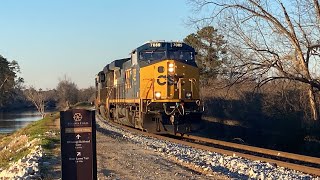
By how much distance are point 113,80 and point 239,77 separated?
12241mm

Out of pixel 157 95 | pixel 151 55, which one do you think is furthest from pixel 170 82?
pixel 151 55

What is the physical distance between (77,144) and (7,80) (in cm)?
9579

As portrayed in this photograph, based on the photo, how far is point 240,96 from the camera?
35.4m

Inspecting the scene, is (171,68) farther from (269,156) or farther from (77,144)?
(77,144)

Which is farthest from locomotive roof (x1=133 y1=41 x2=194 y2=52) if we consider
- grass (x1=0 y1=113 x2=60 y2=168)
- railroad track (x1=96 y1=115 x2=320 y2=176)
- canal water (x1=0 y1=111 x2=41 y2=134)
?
canal water (x1=0 y1=111 x2=41 y2=134)

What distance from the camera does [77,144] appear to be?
7.20m

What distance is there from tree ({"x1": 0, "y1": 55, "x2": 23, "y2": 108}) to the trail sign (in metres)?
93.4

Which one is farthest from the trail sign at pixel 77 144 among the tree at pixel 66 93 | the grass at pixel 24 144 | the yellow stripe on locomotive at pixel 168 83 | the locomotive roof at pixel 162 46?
the tree at pixel 66 93

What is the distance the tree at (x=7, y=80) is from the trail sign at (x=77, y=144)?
9345cm

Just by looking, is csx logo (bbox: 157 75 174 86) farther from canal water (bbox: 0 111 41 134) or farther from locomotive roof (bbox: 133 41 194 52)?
canal water (bbox: 0 111 41 134)

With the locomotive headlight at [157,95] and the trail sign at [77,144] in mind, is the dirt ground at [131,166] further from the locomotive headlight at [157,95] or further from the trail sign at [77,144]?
A: the locomotive headlight at [157,95]

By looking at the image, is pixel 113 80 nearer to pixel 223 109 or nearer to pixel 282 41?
pixel 223 109

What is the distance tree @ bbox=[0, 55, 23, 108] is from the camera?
97.0 metres

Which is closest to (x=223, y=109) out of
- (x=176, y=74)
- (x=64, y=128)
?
(x=176, y=74)
